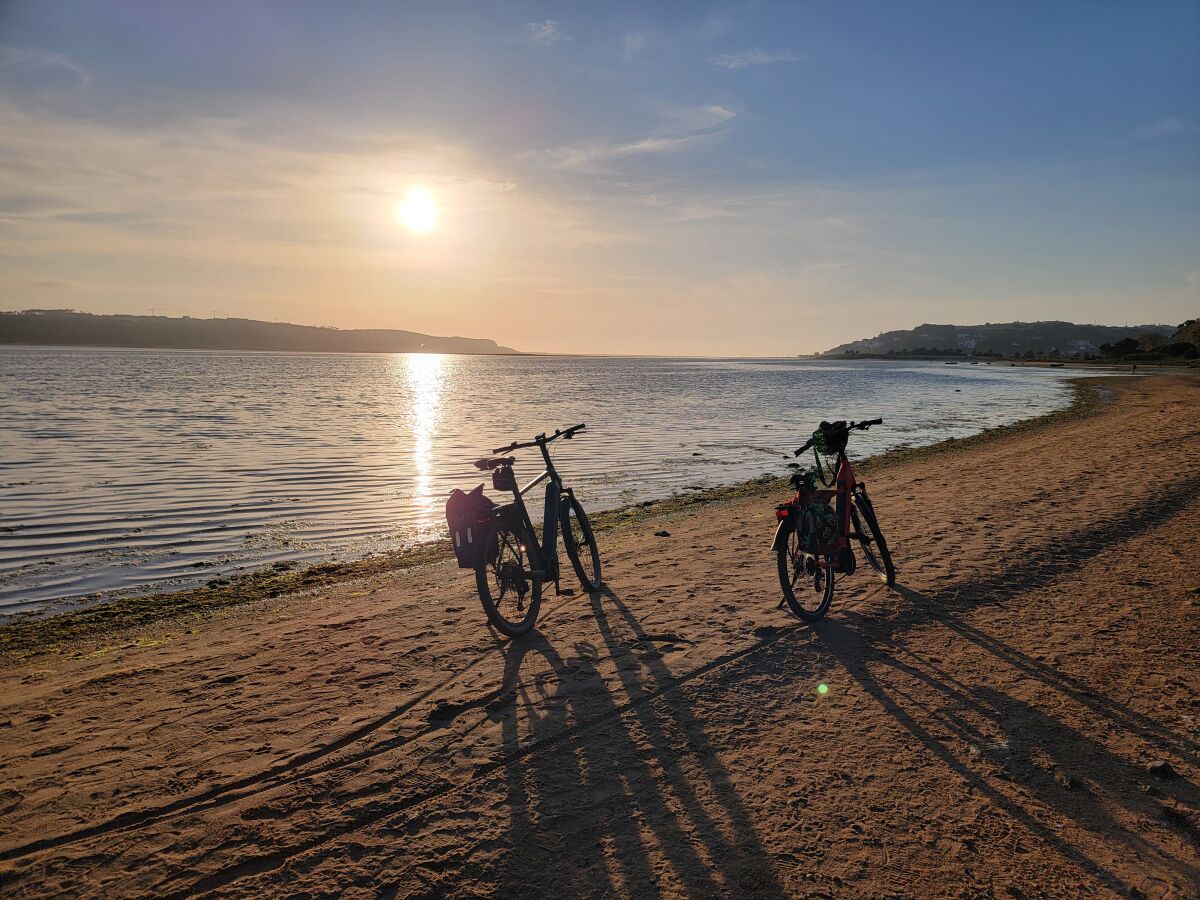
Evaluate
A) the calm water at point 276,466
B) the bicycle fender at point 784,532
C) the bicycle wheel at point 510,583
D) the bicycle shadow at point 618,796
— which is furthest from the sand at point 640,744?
the calm water at point 276,466

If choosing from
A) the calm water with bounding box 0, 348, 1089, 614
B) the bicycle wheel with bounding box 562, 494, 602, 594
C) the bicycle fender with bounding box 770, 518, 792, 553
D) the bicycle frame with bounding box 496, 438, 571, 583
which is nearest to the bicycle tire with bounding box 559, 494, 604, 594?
the bicycle wheel with bounding box 562, 494, 602, 594

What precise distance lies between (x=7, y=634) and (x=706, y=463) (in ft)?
51.0

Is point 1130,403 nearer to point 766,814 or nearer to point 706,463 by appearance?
point 706,463

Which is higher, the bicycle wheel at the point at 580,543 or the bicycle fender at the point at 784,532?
the bicycle fender at the point at 784,532

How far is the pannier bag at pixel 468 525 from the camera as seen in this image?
585cm

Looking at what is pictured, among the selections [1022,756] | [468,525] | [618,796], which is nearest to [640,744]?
[618,796]

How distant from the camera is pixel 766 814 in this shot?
3.59 metres

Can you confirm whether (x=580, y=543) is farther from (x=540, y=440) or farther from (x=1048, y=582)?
(x=1048, y=582)

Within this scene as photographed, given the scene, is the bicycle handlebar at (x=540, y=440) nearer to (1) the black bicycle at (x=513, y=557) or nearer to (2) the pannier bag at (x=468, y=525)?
(1) the black bicycle at (x=513, y=557)

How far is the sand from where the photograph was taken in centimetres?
323

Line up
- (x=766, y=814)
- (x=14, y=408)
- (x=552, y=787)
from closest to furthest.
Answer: (x=766, y=814) < (x=552, y=787) < (x=14, y=408)

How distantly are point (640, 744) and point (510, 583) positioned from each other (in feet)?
8.19

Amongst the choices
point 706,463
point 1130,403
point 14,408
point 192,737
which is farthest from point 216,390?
point 1130,403

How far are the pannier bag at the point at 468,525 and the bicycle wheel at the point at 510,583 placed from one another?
14 cm
